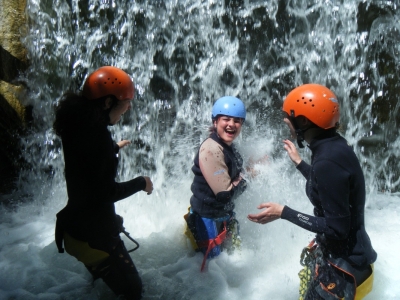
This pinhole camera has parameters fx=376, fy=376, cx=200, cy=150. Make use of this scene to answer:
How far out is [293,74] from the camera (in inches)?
234

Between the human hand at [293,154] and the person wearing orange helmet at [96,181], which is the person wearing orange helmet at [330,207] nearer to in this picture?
the human hand at [293,154]

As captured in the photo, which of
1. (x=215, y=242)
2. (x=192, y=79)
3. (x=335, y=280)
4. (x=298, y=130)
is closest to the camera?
(x=335, y=280)

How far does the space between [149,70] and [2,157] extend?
2878 millimetres

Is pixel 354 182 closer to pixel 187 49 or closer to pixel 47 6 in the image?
pixel 187 49

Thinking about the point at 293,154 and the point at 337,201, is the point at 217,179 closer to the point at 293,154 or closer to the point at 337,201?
the point at 293,154

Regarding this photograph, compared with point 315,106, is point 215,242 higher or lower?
lower

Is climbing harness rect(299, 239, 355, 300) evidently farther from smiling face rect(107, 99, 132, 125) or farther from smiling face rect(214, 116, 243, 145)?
smiling face rect(107, 99, 132, 125)

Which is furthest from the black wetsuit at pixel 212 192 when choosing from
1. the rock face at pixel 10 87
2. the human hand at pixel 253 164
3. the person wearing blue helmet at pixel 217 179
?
the rock face at pixel 10 87

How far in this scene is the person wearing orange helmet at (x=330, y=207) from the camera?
232 centimetres

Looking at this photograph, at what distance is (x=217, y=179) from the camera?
10.8 ft

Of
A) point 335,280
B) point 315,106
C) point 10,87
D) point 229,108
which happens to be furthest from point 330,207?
point 10,87

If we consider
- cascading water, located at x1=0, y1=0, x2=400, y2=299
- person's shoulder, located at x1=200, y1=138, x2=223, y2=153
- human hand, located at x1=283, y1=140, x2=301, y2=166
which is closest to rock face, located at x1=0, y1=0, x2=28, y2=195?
cascading water, located at x1=0, y1=0, x2=400, y2=299

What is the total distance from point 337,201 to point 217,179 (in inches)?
47.6

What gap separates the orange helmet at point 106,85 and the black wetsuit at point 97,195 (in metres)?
0.31
